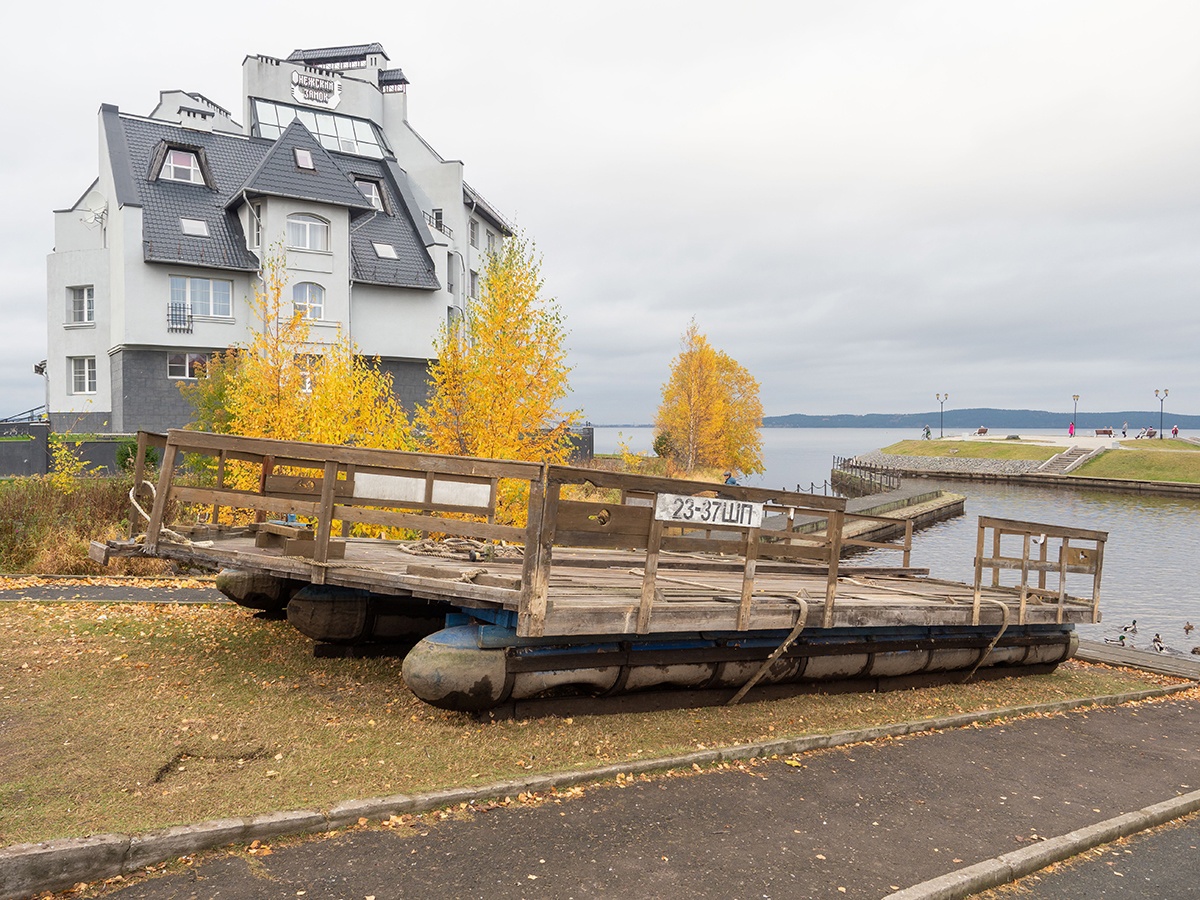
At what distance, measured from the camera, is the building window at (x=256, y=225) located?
3550 cm

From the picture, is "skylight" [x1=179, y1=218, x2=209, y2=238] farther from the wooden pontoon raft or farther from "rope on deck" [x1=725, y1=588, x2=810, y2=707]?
"rope on deck" [x1=725, y1=588, x2=810, y2=707]

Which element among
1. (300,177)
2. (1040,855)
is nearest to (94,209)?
(300,177)

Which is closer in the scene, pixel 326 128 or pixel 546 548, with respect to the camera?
pixel 546 548

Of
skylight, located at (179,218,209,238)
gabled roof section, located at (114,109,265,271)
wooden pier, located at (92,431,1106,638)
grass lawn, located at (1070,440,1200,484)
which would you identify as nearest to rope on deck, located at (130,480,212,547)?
wooden pier, located at (92,431,1106,638)

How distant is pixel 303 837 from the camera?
17.6 ft

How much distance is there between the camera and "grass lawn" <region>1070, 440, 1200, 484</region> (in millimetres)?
72125

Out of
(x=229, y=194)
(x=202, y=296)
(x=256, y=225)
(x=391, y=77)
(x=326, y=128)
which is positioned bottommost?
(x=202, y=296)

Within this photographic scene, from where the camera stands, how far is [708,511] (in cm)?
768

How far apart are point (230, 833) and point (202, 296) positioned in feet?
113

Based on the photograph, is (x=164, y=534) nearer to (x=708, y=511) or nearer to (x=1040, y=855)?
(x=708, y=511)

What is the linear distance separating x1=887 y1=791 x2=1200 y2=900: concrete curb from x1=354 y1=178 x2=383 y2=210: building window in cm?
4068

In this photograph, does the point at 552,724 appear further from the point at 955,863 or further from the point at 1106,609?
the point at 1106,609

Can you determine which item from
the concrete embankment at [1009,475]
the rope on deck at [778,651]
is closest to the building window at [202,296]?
the rope on deck at [778,651]

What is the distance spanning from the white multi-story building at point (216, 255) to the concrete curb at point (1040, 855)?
87.6ft
